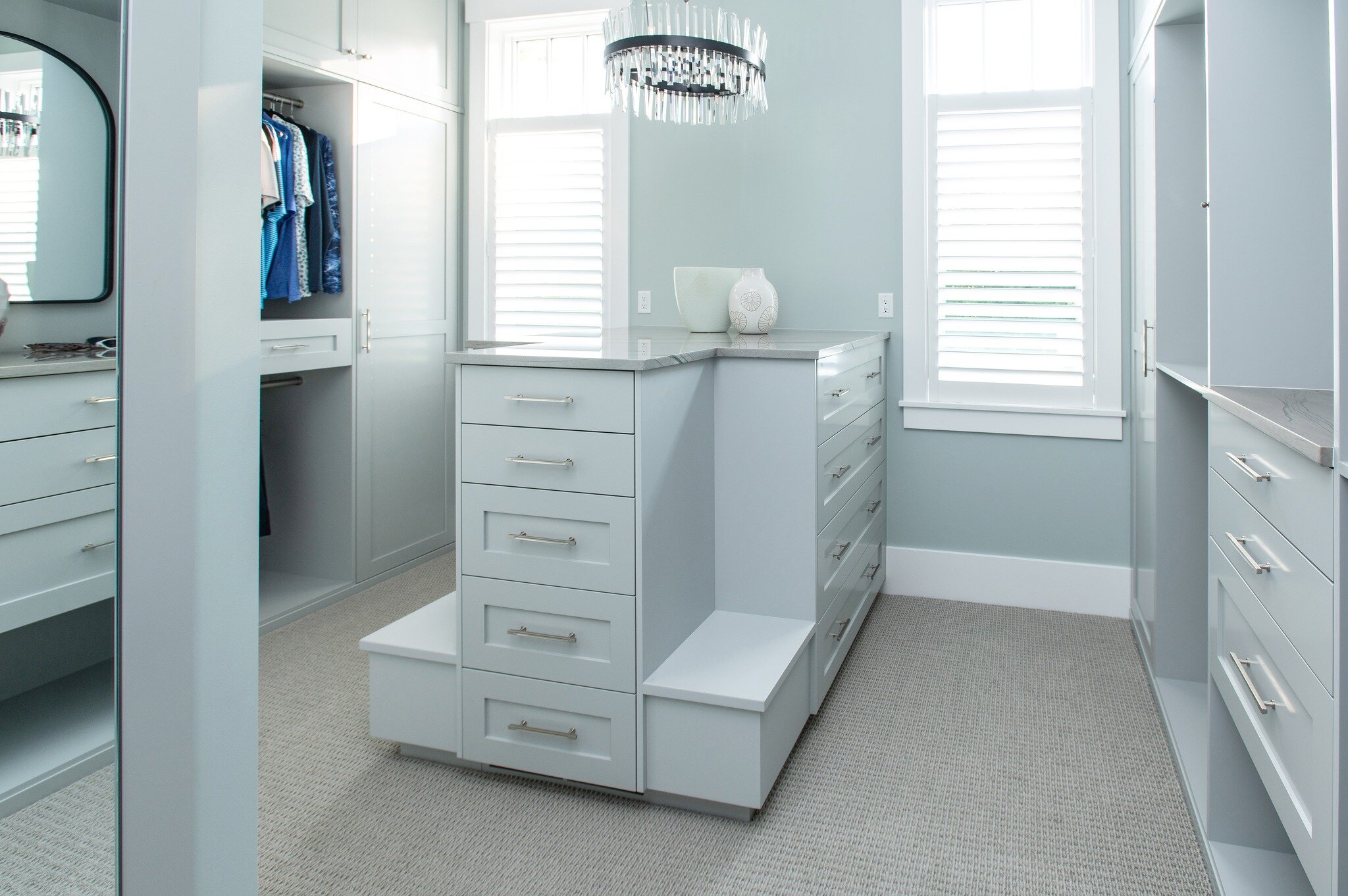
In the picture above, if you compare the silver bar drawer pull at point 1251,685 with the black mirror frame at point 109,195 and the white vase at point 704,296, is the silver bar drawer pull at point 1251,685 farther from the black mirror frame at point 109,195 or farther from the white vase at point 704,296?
the white vase at point 704,296

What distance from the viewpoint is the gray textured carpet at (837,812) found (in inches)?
73.0

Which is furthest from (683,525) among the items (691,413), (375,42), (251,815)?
(375,42)

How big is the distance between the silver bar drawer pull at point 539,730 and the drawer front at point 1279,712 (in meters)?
1.35

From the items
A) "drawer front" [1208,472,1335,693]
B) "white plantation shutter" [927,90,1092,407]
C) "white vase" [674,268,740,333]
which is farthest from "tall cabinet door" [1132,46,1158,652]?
"white vase" [674,268,740,333]

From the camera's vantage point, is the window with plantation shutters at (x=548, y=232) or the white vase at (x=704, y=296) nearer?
the white vase at (x=704, y=296)

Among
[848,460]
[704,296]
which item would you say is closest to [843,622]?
[848,460]

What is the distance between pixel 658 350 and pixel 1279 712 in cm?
147

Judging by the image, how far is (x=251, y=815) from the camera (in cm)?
72

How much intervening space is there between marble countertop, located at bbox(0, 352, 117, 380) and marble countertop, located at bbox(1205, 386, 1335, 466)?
1.30 metres

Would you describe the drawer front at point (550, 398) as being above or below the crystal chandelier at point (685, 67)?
below

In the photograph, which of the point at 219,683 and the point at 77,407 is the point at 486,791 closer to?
the point at 219,683

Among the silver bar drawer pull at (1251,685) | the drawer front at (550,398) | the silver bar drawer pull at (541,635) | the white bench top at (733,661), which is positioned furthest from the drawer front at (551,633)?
the silver bar drawer pull at (1251,685)

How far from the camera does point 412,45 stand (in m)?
3.92

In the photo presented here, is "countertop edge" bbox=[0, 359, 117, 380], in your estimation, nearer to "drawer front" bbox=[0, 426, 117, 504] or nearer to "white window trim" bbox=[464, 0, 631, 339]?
"drawer front" bbox=[0, 426, 117, 504]
